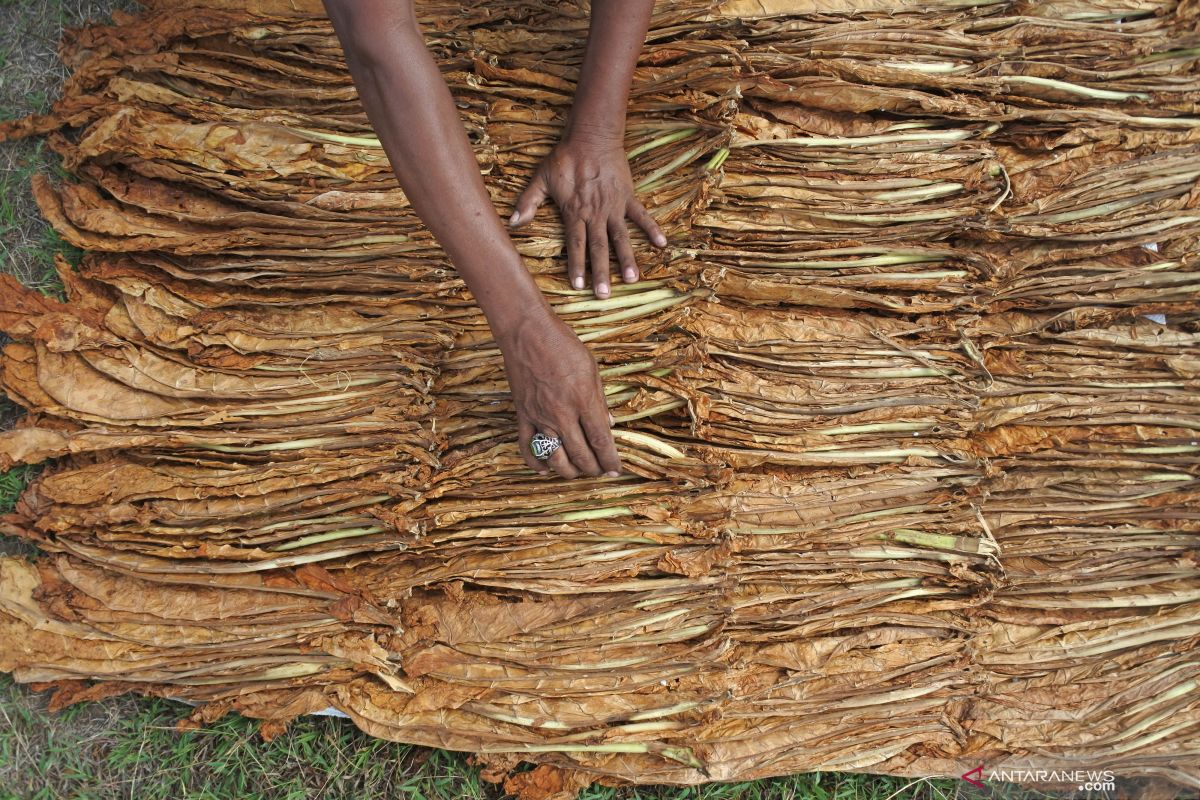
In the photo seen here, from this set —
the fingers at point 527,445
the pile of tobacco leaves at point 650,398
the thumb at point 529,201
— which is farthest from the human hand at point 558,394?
the thumb at point 529,201

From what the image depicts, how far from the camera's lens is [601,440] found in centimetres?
200

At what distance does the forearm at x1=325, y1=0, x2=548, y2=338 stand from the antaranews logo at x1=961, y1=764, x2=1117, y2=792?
186 centimetres

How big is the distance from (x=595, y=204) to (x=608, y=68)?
1.07ft

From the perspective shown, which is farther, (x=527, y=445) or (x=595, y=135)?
(x=595, y=135)

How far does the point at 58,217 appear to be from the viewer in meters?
2.33

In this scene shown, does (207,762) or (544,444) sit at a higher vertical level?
(544,444)

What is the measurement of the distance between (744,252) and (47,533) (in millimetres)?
2043

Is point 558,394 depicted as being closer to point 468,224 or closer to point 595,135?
point 468,224

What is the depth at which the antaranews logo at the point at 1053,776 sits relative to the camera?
2434 mm

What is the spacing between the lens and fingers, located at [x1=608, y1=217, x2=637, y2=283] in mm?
2189

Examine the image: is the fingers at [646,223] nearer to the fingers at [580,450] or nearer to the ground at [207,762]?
the fingers at [580,450]

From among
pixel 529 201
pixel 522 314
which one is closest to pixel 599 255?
pixel 529 201

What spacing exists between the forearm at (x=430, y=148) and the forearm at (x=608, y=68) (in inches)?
18.4

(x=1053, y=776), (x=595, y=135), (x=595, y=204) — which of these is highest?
(x=595, y=135)
